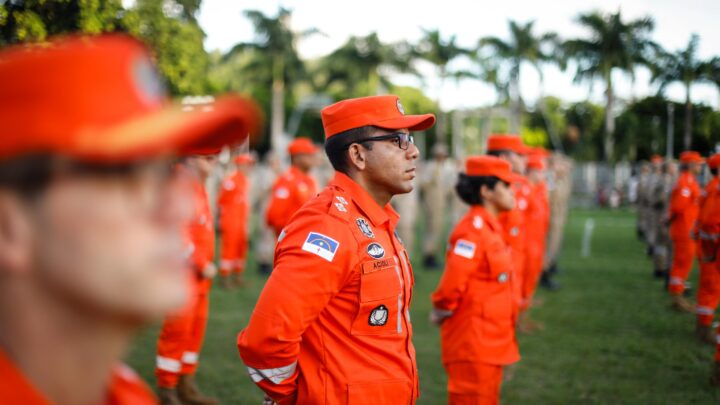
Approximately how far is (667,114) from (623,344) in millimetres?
6297

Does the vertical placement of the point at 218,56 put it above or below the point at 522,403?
above

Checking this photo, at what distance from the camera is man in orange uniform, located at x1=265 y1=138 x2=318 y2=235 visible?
9492 millimetres

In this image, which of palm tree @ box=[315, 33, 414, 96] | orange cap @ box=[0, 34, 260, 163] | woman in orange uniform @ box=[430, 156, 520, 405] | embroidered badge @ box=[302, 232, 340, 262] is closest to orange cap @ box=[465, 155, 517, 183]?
woman in orange uniform @ box=[430, 156, 520, 405]

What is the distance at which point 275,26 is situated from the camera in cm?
4516

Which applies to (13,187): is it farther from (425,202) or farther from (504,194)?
(425,202)

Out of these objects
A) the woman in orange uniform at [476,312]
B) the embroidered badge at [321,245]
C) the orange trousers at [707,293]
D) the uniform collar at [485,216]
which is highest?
the embroidered badge at [321,245]

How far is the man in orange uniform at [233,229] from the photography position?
11.2 m

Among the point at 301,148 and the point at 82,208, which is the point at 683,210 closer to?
the point at 301,148

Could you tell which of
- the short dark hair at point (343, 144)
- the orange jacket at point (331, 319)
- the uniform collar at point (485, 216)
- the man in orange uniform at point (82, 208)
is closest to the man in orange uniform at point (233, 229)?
the uniform collar at point (485, 216)

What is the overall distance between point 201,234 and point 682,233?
27.1 ft

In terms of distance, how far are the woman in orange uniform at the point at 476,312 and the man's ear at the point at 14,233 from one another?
335 centimetres

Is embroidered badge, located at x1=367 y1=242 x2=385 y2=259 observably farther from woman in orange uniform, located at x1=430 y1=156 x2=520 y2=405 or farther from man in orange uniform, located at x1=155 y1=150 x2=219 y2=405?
man in orange uniform, located at x1=155 y1=150 x2=219 y2=405

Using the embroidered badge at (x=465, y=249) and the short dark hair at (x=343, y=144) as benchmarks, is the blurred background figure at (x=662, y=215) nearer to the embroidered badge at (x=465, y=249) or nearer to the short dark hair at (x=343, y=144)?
the embroidered badge at (x=465, y=249)

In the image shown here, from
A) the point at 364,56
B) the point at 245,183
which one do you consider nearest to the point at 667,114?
the point at 245,183
